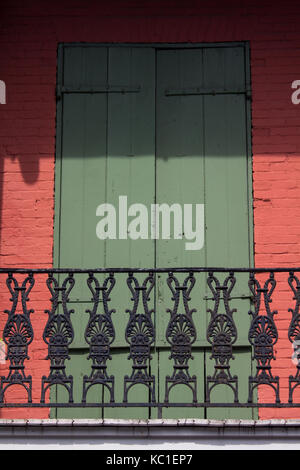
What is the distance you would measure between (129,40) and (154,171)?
51.6 inches

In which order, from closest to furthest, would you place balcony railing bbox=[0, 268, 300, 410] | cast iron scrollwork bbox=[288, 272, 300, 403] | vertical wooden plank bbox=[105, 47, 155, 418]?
cast iron scrollwork bbox=[288, 272, 300, 403] → balcony railing bbox=[0, 268, 300, 410] → vertical wooden plank bbox=[105, 47, 155, 418]

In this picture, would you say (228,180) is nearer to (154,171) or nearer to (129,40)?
(154,171)

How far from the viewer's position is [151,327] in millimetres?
7242

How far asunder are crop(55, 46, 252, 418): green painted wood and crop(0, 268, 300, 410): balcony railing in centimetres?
2

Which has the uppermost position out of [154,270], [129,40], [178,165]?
[129,40]

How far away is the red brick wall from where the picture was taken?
8.54m

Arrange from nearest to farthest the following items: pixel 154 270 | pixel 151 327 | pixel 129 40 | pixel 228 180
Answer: pixel 151 327 < pixel 154 270 < pixel 228 180 < pixel 129 40

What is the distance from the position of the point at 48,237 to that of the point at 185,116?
167 cm

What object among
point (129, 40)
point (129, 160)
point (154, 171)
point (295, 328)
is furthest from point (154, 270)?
point (129, 40)

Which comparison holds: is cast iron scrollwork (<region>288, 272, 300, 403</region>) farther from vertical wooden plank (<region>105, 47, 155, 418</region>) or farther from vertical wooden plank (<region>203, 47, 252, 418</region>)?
vertical wooden plank (<region>105, 47, 155, 418</region>)

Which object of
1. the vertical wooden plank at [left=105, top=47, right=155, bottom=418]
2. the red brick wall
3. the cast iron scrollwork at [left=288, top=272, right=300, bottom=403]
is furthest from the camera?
the red brick wall

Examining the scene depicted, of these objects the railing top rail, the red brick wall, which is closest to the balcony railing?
the railing top rail

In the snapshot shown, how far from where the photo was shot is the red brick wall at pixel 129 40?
28.0 ft
